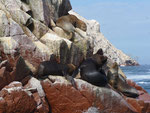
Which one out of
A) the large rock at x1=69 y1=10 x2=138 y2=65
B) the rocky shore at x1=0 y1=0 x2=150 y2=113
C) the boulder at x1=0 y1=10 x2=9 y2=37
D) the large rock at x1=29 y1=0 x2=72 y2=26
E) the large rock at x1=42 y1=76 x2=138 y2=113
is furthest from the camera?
the large rock at x1=69 y1=10 x2=138 y2=65

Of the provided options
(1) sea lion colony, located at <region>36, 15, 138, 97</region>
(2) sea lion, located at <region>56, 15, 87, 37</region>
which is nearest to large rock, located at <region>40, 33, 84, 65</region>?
(1) sea lion colony, located at <region>36, 15, 138, 97</region>

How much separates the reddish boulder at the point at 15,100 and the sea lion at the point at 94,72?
247 centimetres

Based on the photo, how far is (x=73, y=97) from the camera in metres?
9.18

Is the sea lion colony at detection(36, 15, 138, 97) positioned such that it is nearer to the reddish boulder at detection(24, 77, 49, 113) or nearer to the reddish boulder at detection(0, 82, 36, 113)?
the reddish boulder at detection(24, 77, 49, 113)

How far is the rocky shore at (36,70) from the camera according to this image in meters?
8.41

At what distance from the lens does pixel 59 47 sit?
10805mm

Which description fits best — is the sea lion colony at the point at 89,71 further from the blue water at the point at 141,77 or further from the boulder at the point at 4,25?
the blue water at the point at 141,77

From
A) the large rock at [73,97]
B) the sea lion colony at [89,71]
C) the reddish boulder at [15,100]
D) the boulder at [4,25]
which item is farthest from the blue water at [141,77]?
the reddish boulder at [15,100]

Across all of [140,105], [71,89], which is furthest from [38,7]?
[140,105]

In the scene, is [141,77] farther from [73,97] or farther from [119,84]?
[73,97]

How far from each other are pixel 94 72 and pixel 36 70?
195 centimetres

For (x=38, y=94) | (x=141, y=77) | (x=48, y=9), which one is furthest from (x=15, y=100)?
(x=141, y=77)

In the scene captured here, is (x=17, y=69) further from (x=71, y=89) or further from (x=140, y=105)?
(x=140, y=105)

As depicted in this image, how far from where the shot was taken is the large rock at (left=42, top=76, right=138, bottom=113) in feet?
30.0
